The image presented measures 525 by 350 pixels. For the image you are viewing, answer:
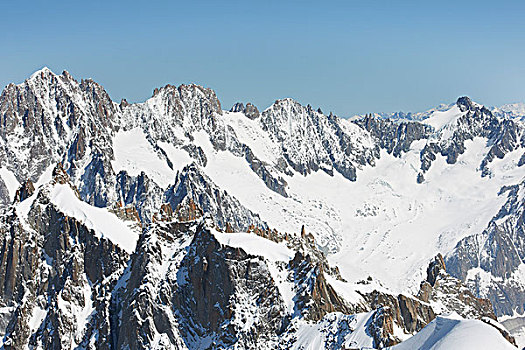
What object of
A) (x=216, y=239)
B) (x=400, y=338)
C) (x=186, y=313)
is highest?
(x=216, y=239)

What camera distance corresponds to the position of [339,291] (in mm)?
190250

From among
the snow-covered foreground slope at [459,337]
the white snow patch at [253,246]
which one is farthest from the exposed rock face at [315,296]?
the snow-covered foreground slope at [459,337]

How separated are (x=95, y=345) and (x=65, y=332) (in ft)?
32.6

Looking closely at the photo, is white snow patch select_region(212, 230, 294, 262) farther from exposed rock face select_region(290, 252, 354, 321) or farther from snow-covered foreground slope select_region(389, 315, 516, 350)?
snow-covered foreground slope select_region(389, 315, 516, 350)

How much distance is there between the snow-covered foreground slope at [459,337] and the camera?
11338cm

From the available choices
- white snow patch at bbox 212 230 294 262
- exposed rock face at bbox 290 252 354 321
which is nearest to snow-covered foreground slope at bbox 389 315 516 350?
exposed rock face at bbox 290 252 354 321

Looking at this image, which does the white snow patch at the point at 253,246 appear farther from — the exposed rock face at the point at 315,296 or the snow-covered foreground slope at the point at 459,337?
the snow-covered foreground slope at the point at 459,337

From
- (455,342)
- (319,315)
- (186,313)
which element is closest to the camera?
(455,342)

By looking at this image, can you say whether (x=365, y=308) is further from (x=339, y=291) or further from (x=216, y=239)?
(x=216, y=239)

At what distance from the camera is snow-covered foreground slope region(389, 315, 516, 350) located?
113 metres

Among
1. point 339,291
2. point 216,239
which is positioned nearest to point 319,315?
point 339,291

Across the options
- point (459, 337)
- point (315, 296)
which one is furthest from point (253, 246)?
point (459, 337)

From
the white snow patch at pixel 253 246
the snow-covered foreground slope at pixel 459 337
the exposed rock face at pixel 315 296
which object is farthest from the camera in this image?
the white snow patch at pixel 253 246

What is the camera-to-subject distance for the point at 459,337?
116688 millimetres
